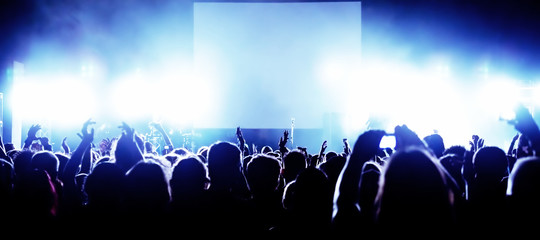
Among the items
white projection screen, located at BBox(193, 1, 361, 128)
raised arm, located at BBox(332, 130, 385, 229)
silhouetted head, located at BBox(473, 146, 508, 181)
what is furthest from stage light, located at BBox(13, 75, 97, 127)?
silhouetted head, located at BBox(473, 146, 508, 181)

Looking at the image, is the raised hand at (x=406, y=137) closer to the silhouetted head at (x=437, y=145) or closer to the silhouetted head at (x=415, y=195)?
the silhouetted head at (x=415, y=195)

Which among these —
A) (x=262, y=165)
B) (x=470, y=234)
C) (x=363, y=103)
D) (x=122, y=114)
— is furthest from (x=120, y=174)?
(x=122, y=114)

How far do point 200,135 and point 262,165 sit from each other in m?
10.5

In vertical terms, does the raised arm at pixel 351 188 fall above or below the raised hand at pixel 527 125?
below

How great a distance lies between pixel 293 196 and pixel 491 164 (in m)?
1.60

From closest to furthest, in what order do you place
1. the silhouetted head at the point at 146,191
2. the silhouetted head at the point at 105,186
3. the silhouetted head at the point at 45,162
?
the silhouetted head at the point at 146,191, the silhouetted head at the point at 105,186, the silhouetted head at the point at 45,162

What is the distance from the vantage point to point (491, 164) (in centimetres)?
291

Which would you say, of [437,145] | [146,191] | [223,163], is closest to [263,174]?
[223,163]

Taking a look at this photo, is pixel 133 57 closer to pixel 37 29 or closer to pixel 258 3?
pixel 37 29

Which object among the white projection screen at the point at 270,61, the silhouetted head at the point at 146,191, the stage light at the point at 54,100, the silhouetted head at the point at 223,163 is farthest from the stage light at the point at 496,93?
the stage light at the point at 54,100

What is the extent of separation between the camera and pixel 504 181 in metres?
3.06

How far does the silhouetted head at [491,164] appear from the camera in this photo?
2906 millimetres

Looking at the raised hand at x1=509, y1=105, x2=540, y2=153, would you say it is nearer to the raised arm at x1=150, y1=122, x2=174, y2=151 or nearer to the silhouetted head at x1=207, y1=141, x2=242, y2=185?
the silhouetted head at x1=207, y1=141, x2=242, y2=185

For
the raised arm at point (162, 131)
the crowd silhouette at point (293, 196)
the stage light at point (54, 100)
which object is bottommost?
the crowd silhouette at point (293, 196)
